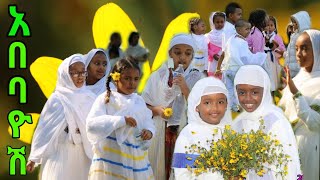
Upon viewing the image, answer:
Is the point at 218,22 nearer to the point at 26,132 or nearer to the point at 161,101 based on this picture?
the point at 161,101

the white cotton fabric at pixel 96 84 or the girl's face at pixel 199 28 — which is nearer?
the white cotton fabric at pixel 96 84

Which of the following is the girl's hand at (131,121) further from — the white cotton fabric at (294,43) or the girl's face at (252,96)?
the white cotton fabric at (294,43)

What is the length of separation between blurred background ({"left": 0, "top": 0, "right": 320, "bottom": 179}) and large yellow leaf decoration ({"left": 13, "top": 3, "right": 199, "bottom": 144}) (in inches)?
2.3

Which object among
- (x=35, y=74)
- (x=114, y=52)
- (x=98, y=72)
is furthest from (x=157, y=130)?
(x=35, y=74)

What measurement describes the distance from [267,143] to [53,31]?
5546 mm

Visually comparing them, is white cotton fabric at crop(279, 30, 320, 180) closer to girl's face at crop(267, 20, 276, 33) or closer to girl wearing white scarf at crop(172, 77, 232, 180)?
girl wearing white scarf at crop(172, 77, 232, 180)

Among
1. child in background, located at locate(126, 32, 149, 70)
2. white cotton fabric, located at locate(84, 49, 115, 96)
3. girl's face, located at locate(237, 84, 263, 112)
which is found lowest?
girl's face, located at locate(237, 84, 263, 112)

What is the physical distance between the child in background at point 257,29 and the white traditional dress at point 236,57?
251 mm

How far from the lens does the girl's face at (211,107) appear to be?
28.7ft

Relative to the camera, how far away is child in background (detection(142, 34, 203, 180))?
36.2ft

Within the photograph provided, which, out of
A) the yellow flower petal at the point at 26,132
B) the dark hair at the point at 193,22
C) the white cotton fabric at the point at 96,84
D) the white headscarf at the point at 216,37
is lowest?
the yellow flower petal at the point at 26,132

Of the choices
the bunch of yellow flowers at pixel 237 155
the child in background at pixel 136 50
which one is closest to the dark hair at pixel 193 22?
the child in background at pixel 136 50

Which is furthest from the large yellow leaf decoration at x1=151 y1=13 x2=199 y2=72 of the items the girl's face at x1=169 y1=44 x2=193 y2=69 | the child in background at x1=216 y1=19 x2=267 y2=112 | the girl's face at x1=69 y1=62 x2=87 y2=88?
the girl's face at x1=69 y1=62 x2=87 y2=88

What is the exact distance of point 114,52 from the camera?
12531mm
